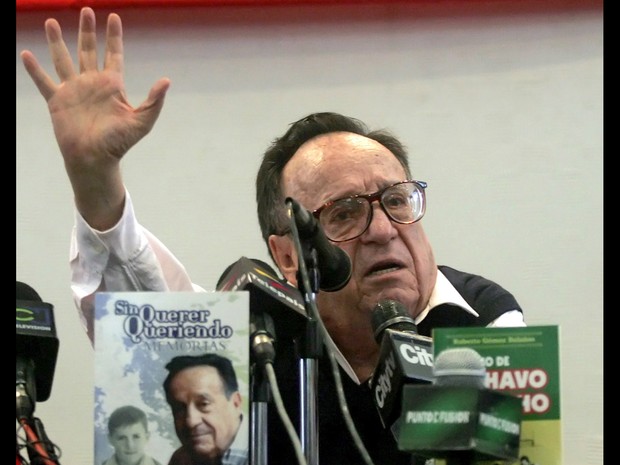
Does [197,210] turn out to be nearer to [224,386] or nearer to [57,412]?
[57,412]

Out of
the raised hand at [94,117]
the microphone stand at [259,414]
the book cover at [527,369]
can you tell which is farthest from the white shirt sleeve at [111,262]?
the book cover at [527,369]

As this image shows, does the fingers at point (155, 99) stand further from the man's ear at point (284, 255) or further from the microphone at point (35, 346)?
the man's ear at point (284, 255)

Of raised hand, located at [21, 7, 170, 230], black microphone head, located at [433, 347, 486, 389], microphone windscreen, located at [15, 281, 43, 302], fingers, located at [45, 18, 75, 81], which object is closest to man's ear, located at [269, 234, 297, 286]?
raised hand, located at [21, 7, 170, 230]

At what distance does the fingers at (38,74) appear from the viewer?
63.5 inches

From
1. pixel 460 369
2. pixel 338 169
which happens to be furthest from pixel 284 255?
pixel 460 369

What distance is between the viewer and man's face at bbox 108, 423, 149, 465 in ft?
3.59

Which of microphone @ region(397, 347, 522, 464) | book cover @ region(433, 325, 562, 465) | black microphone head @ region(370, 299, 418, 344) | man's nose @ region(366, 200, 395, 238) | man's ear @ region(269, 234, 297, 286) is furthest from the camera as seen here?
man's ear @ region(269, 234, 297, 286)

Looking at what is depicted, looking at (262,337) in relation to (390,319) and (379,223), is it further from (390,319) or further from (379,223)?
(379,223)

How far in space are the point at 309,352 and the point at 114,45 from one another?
740mm

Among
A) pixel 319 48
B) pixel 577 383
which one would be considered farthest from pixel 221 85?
pixel 577 383

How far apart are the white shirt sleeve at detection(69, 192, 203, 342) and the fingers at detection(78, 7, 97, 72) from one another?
228mm

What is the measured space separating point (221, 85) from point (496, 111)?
25.8 inches

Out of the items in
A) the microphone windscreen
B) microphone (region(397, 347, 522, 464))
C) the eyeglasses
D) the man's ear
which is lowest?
microphone (region(397, 347, 522, 464))

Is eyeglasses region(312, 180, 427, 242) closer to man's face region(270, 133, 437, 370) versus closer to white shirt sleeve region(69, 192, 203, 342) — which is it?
man's face region(270, 133, 437, 370)
